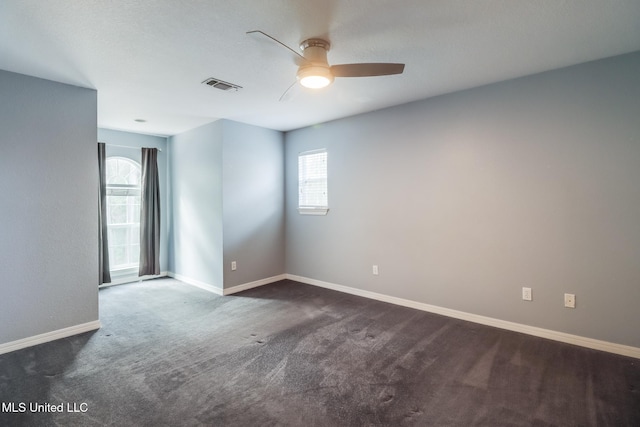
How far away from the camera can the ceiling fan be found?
2.12 metres

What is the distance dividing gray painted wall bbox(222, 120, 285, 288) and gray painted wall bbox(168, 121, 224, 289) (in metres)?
0.13

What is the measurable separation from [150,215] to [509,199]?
510 cm

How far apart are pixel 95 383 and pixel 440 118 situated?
155 inches

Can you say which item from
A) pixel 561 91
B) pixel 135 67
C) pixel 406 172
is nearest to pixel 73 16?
pixel 135 67

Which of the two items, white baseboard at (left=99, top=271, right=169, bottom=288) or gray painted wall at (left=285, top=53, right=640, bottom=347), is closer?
gray painted wall at (left=285, top=53, right=640, bottom=347)

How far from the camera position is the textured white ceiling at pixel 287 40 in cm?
188

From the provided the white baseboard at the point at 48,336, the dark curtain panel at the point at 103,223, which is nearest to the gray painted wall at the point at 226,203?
the dark curtain panel at the point at 103,223

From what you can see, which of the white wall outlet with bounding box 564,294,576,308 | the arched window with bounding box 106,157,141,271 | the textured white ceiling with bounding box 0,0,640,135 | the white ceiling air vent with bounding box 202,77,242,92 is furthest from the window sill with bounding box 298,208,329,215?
the white wall outlet with bounding box 564,294,576,308

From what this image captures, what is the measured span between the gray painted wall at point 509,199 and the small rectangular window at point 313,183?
1.12 feet

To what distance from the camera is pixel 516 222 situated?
2984mm

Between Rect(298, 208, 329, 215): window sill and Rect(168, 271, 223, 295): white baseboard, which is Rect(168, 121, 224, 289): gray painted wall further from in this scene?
Rect(298, 208, 329, 215): window sill

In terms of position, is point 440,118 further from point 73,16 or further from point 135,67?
point 73,16

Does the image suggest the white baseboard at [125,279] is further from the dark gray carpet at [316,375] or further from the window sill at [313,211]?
the window sill at [313,211]

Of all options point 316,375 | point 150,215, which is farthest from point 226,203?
point 316,375
